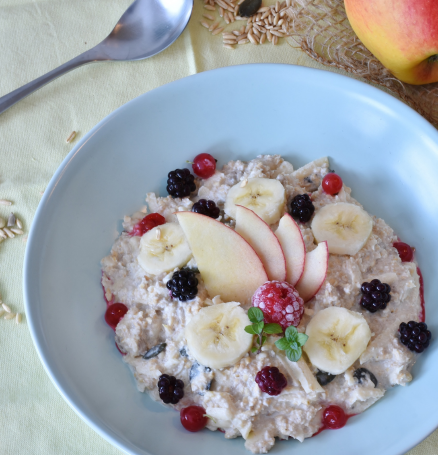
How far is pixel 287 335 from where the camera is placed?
61.9 inches

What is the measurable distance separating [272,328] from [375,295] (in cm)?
43

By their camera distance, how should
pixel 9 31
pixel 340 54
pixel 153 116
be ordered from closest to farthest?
pixel 153 116
pixel 340 54
pixel 9 31

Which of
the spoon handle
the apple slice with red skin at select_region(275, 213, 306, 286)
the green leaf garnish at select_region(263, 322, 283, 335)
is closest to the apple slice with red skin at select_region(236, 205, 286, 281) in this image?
the apple slice with red skin at select_region(275, 213, 306, 286)

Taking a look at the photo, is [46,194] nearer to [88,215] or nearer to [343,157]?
[88,215]

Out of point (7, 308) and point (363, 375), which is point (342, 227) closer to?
point (363, 375)

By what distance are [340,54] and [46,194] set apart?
4.87 ft

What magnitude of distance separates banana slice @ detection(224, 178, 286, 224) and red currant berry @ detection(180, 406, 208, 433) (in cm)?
76

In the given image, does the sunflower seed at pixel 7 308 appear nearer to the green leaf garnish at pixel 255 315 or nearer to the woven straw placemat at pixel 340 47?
the green leaf garnish at pixel 255 315

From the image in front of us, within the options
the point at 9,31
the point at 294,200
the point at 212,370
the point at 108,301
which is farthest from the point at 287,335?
the point at 9,31

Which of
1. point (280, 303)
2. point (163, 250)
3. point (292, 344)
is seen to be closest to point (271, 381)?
point (292, 344)

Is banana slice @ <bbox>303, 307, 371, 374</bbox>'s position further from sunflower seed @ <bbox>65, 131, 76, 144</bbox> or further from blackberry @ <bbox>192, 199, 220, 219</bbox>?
sunflower seed @ <bbox>65, 131, 76, 144</bbox>

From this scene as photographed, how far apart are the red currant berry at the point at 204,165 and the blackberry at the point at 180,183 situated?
62 millimetres

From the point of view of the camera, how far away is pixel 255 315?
1584 millimetres

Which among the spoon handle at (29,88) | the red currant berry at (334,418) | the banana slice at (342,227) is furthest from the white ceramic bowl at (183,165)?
the spoon handle at (29,88)
